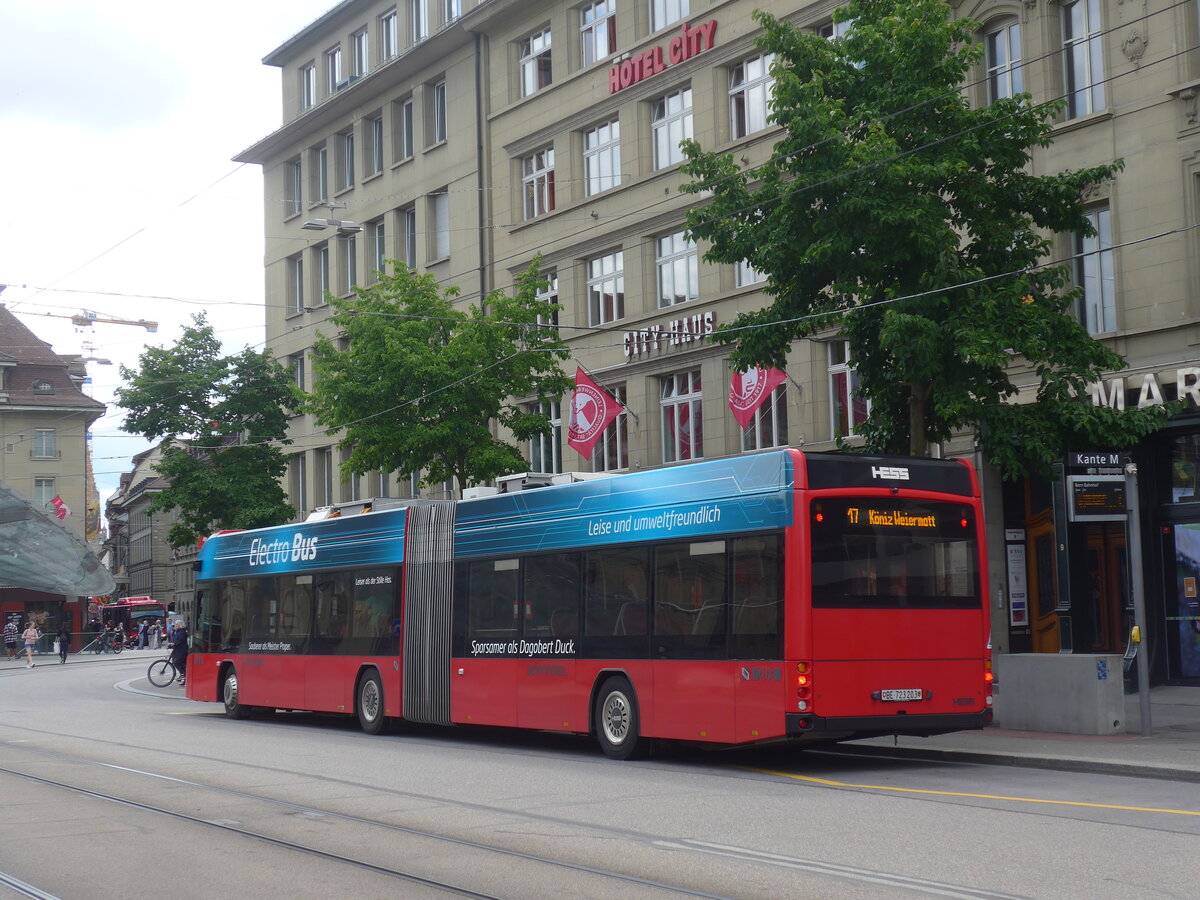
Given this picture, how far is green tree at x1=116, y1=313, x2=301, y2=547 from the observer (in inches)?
1652

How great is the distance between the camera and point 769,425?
30.3 m

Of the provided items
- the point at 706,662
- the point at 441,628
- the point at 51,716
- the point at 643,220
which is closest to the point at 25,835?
the point at 706,662

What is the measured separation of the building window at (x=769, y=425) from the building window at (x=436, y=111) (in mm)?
16080

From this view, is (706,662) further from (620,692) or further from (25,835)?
(25,835)

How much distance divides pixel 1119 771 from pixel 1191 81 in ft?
38.8

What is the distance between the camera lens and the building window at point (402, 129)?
4391 centimetres

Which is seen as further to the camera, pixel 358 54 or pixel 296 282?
pixel 296 282

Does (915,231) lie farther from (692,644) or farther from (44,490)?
(44,490)

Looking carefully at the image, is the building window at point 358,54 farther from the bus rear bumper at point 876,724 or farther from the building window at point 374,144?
the bus rear bumper at point 876,724

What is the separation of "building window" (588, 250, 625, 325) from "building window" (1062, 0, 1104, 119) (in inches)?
495

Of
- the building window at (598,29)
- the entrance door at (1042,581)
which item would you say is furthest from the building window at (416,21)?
the entrance door at (1042,581)

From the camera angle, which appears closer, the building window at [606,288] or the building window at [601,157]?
the building window at [606,288]

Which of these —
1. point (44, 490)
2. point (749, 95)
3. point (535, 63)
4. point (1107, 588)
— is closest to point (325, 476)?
point (535, 63)

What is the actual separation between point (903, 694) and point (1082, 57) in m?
Result: 13.2
